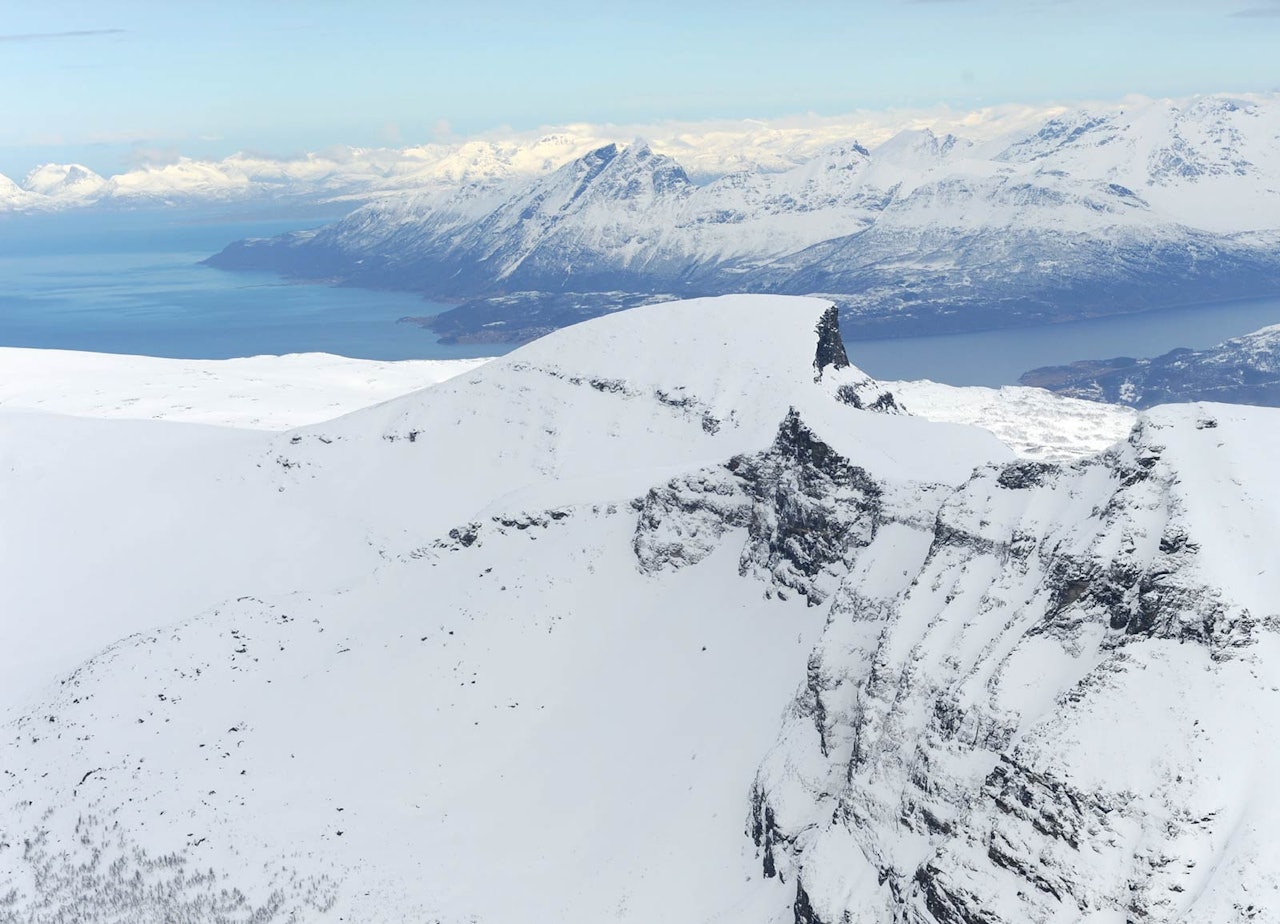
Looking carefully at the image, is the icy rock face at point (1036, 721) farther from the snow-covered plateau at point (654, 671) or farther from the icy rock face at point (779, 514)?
A: the icy rock face at point (779, 514)

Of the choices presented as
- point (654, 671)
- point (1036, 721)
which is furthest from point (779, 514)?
point (1036, 721)

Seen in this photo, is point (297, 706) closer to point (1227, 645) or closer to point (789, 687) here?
point (789, 687)

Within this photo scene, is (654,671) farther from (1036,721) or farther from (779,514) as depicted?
→ (1036,721)

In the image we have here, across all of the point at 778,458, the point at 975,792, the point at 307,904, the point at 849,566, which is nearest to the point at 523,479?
the point at 778,458

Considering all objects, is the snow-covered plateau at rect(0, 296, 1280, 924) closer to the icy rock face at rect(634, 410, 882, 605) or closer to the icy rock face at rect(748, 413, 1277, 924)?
the icy rock face at rect(748, 413, 1277, 924)

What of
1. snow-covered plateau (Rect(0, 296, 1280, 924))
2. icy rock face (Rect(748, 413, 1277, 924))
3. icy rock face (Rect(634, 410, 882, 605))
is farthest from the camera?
icy rock face (Rect(634, 410, 882, 605))

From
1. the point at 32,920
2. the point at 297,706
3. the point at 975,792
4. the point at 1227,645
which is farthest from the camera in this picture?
the point at 297,706

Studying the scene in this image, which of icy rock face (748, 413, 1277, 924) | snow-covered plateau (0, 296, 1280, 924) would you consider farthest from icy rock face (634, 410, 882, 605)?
icy rock face (748, 413, 1277, 924)
